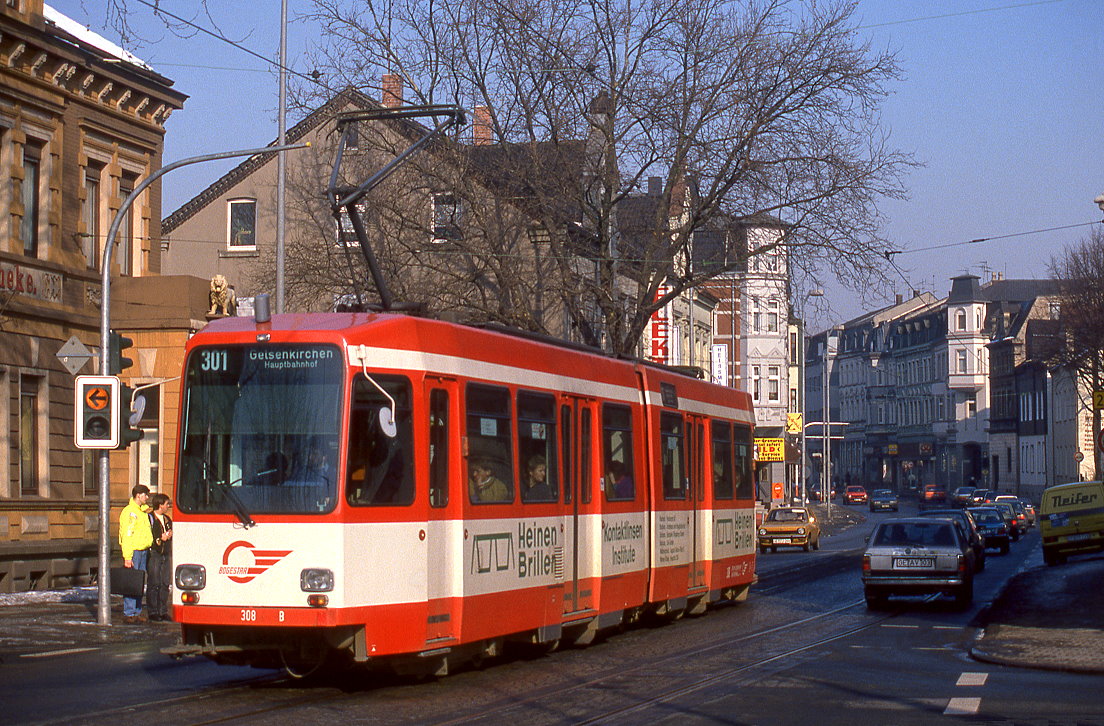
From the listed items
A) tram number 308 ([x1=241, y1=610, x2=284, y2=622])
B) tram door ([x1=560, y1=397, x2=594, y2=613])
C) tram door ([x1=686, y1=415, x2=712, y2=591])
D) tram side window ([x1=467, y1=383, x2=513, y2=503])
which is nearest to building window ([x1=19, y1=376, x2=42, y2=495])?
tram door ([x1=686, y1=415, x2=712, y2=591])

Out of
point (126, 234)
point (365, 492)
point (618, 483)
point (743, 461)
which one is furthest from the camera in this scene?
point (126, 234)

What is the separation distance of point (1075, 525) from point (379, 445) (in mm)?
31095

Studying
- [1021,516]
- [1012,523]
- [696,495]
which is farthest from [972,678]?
[1021,516]

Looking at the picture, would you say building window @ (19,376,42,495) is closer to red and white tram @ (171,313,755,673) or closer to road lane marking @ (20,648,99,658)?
road lane marking @ (20,648,99,658)

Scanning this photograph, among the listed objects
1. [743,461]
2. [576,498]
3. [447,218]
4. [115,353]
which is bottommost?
[576,498]

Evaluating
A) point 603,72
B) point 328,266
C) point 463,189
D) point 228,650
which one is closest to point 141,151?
point 328,266

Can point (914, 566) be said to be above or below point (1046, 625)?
above

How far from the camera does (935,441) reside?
141000 millimetres

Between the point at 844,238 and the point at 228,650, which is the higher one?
the point at 844,238

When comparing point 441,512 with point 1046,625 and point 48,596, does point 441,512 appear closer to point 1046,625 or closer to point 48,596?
point 1046,625

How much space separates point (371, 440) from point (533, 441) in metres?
3.04

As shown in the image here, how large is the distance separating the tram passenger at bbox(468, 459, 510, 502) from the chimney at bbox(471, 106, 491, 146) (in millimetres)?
19559

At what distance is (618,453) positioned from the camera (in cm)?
1855

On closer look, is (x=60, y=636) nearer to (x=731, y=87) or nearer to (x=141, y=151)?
(x=141, y=151)
